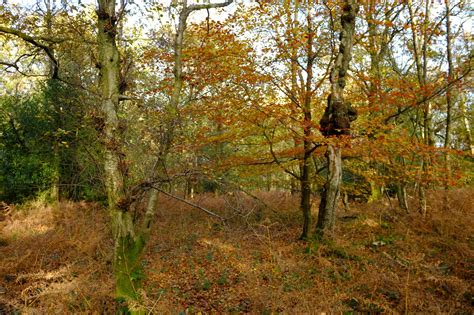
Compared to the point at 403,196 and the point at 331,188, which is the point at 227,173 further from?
the point at 403,196

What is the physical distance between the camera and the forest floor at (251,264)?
5.91 meters

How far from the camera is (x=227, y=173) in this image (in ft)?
41.8

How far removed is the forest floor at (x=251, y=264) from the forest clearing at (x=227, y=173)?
6 centimetres

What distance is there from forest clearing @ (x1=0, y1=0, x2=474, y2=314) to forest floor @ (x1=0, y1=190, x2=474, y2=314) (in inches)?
2.4

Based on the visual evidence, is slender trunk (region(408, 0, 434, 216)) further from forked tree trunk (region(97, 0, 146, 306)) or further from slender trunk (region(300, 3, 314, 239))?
forked tree trunk (region(97, 0, 146, 306))

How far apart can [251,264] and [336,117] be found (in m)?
5.04

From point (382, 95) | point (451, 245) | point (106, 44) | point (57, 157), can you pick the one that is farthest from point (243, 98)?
point (57, 157)

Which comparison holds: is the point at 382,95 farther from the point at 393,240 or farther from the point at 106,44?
the point at 106,44

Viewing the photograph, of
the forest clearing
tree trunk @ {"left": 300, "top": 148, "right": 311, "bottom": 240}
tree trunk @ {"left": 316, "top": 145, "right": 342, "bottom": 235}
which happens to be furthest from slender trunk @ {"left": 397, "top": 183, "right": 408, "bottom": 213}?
tree trunk @ {"left": 316, "top": 145, "right": 342, "bottom": 235}

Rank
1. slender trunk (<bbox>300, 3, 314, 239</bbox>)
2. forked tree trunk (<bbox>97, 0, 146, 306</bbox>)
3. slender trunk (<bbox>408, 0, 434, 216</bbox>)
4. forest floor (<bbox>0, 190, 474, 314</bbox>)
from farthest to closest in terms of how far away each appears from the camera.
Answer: slender trunk (<bbox>408, 0, 434, 216</bbox>) < slender trunk (<bbox>300, 3, 314, 239</bbox>) < forest floor (<bbox>0, 190, 474, 314</bbox>) < forked tree trunk (<bbox>97, 0, 146, 306</bbox>)

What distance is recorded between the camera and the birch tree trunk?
8.88m

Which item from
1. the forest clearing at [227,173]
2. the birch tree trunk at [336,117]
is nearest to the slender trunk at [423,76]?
the forest clearing at [227,173]

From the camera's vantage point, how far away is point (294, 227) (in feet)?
40.5

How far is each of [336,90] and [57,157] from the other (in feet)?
42.2
